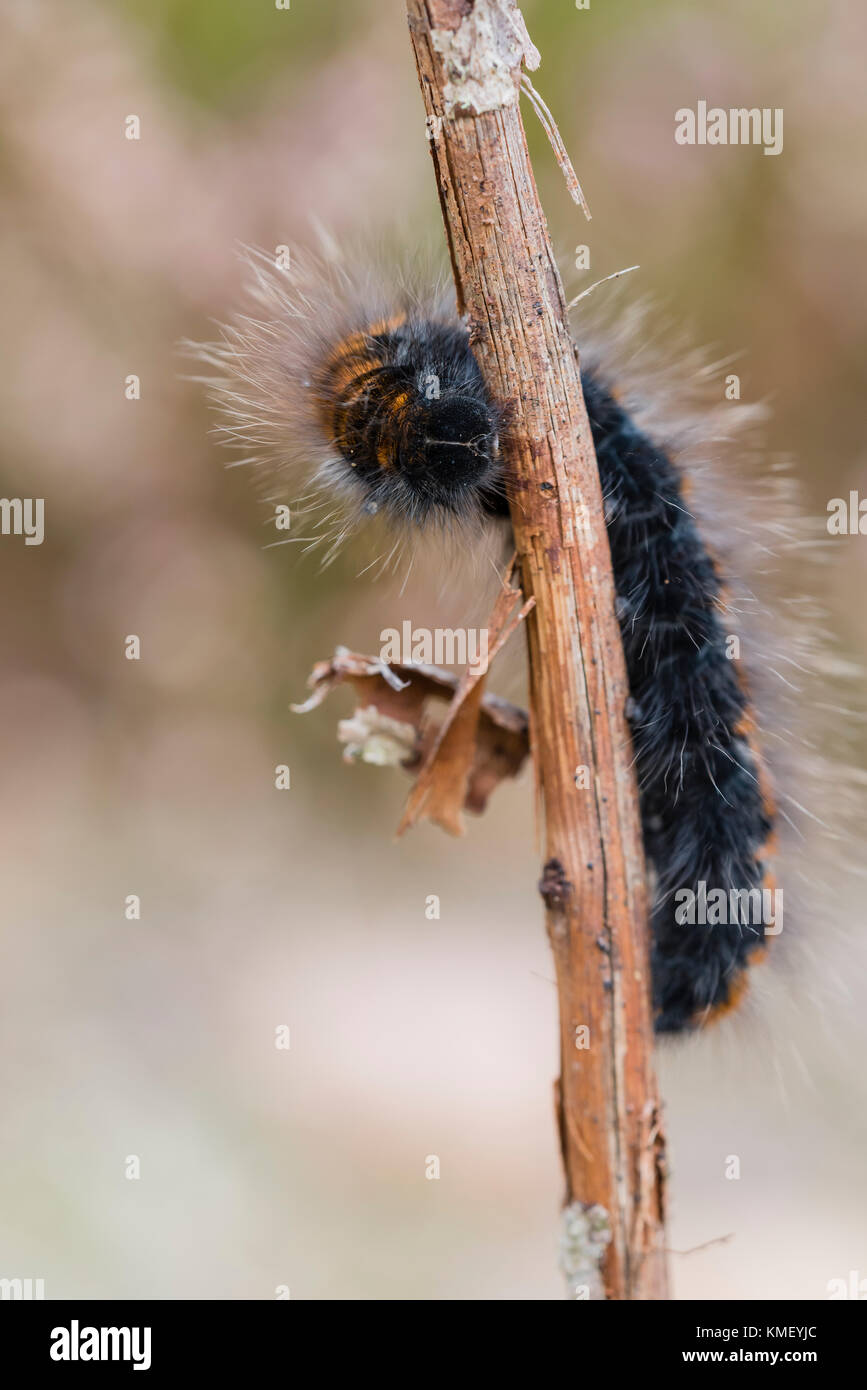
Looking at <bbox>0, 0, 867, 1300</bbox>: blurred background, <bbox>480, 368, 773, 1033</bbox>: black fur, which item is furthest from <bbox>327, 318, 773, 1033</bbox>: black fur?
<bbox>0, 0, 867, 1300</bbox>: blurred background

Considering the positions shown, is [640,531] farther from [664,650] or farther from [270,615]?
[270,615]

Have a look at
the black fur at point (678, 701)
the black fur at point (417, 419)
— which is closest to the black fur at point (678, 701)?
the black fur at point (678, 701)

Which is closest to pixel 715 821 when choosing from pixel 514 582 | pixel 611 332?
pixel 514 582

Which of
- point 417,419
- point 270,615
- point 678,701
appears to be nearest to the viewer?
point 417,419

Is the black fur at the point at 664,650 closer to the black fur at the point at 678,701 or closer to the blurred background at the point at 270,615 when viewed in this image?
the black fur at the point at 678,701

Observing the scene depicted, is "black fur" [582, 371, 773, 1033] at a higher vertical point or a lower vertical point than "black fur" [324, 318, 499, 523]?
lower

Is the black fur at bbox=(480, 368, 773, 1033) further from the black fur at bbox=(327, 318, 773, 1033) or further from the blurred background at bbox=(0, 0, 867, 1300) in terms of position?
the blurred background at bbox=(0, 0, 867, 1300)

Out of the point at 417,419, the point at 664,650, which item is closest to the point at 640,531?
the point at 664,650

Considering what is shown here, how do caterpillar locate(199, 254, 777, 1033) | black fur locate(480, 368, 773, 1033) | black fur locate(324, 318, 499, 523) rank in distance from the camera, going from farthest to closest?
black fur locate(480, 368, 773, 1033) < caterpillar locate(199, 254, 777, 1033) < black fur locate(324, 318, 499, 523)

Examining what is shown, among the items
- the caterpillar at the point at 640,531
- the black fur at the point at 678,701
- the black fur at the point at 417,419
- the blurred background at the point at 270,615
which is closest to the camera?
the black fur at the point at 417,419
